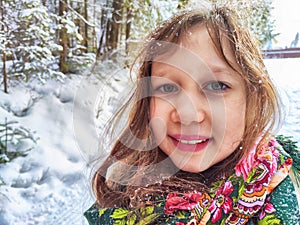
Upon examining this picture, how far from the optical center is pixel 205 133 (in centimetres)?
86

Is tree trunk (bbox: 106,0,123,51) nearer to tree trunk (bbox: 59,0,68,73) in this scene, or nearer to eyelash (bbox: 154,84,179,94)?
tree trunk (bbox: 59,0,68,73)

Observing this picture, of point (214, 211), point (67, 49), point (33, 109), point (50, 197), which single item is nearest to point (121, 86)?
point (214, 211)

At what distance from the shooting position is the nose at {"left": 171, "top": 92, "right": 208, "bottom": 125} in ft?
2.75

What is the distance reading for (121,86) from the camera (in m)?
1.28

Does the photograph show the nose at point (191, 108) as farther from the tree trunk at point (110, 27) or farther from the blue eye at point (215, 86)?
the tree trunk at point (110, 27)

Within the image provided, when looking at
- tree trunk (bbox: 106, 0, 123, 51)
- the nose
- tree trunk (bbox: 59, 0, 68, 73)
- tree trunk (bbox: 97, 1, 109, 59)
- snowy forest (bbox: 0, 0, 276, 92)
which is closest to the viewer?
the nose

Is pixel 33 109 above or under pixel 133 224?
under

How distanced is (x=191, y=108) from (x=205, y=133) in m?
0.07

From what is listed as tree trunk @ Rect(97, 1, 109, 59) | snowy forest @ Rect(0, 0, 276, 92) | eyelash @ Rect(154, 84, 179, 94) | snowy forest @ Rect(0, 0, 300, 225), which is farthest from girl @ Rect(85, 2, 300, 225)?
tree trunk @ Rect(97, 1, 109, 59)

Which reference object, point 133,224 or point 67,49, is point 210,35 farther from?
point 67,49

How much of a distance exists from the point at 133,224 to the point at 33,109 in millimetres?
3543

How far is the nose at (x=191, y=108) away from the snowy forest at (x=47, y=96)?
3.01 feet

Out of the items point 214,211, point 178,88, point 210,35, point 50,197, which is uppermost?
point 210,35

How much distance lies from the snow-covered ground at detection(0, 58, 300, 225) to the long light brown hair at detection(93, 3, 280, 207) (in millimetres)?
780
